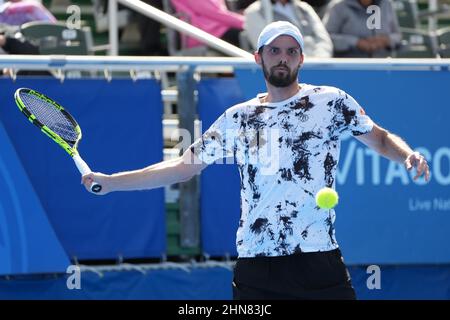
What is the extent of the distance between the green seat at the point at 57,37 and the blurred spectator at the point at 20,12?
0.79ft

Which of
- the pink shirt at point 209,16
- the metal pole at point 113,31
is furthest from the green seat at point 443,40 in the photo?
the metal pole at point 113,31

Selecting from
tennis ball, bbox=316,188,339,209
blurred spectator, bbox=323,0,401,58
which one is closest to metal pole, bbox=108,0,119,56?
blurred spectator, bbox=323,0,401,58

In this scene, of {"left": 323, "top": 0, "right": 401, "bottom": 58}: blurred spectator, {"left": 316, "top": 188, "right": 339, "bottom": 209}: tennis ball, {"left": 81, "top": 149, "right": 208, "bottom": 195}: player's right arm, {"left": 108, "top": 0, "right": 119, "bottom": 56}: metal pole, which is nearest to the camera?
{"left": 316, "top": 188, "right": 339, "bottom": 209}: tennis ball

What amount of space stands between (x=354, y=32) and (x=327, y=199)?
5.31 meters

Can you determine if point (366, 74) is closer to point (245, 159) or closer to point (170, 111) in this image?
point (170, 111)

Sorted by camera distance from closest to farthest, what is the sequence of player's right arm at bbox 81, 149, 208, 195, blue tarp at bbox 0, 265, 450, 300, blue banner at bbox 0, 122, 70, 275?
player's right arm at bbox 81, 149, 208, 195 < blue banner at bbox 0, 122, 70, 275 < blue tarp at bbox 0, 265, 450, 300

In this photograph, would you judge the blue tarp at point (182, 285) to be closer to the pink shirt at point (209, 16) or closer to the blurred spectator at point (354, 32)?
the blurred spectator at point (354, 32)

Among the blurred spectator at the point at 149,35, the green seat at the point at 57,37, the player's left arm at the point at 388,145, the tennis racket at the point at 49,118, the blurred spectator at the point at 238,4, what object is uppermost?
Answer: the blurred spectator at the point at 238,4

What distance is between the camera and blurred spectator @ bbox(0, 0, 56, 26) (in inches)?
374

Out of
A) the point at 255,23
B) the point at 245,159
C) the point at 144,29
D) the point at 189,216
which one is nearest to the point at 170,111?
the point at 189,216

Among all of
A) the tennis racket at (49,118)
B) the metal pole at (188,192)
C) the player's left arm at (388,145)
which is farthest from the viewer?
the metal pole at (188,192)

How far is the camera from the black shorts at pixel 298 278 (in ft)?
16.7

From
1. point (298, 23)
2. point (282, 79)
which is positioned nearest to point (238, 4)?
point (298, 23)

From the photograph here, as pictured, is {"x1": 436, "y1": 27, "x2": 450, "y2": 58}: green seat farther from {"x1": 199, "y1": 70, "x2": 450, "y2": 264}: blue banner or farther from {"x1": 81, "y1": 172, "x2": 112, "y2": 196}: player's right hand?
{"x1": 81, "y1": 172, "x2": 112, "y2": 196}: player's right hand
